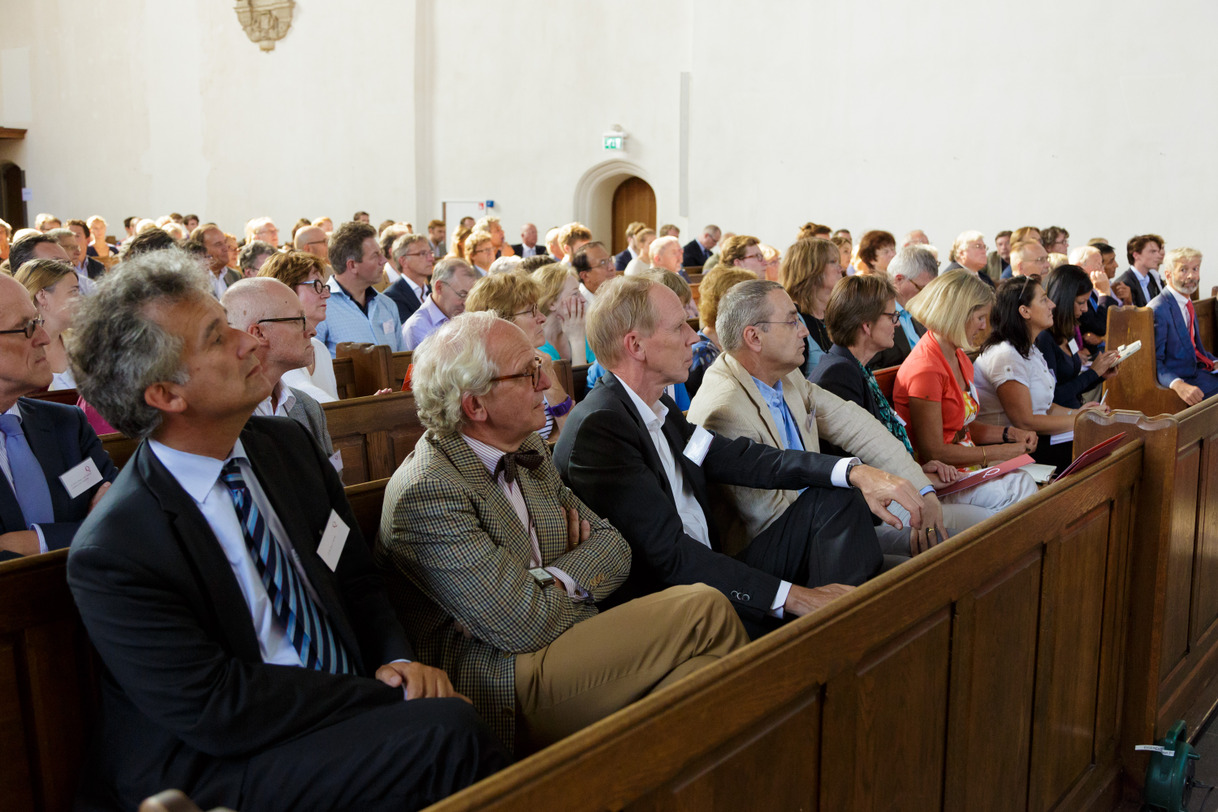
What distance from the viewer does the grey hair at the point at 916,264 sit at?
5605 mm

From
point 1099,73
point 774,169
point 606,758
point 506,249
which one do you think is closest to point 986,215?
point 1099,73

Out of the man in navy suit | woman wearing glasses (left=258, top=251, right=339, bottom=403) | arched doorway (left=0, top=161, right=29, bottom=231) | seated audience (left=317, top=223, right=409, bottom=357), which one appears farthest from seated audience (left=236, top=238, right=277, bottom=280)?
arched doorway (left=0, top=161, right=29, bottom=231)

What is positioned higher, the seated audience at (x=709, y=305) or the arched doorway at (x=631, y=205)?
the arched doorway at (x=631, y=205)

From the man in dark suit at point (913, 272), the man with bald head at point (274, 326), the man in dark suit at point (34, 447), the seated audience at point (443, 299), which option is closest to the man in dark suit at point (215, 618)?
the man in dark suit at point (34, 447)

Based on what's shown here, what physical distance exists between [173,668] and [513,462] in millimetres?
790

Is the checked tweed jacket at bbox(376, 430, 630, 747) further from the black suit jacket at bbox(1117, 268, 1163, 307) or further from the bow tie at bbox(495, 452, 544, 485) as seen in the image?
the black suit jacket at bbox(1117, 268, 1163, 307)

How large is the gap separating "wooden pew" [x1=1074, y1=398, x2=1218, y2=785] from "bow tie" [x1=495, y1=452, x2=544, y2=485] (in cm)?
141

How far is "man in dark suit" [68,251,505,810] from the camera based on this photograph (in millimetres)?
1386

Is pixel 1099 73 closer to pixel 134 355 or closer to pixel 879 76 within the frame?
pixel 879 76

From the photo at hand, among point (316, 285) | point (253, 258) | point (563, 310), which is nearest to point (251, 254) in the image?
point (253, 258)

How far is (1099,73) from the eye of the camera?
10.1 m

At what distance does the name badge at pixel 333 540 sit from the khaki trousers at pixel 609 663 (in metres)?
0.36

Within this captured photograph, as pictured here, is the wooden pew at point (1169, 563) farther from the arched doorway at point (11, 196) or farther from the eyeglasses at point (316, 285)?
the arched doorway at point (11, 196)

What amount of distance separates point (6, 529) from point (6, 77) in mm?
19554
